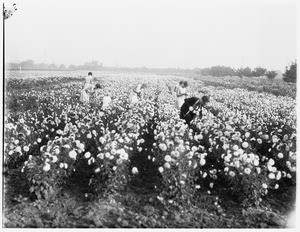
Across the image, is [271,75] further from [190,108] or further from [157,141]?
[157,141]

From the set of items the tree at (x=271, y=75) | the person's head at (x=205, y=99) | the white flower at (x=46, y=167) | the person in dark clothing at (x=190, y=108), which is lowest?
the white flower at (x=46, y=167)

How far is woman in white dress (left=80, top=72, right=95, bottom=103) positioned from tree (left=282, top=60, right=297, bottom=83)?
10.5 ft

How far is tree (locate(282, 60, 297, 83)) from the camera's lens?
17.2 feet

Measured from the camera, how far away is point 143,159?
17.2ft

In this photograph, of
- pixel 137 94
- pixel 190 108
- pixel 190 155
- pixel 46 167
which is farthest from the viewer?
pixel 137 94

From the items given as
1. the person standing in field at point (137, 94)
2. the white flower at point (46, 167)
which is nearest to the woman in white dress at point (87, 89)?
the person standing in field at point (137, 94)

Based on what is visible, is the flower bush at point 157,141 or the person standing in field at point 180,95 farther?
the person standing in field at point 180,95

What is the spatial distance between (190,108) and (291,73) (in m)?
1.71

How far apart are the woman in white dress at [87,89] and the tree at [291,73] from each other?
10.5ft

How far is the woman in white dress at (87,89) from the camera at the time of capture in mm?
5637

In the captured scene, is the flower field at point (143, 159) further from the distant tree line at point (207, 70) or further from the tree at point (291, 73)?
the tree at point (291, 73)

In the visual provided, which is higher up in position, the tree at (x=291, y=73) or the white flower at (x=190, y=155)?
the tree at (x=291, y=73)

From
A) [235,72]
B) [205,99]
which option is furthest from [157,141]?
[235,72]

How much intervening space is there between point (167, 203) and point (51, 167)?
1634 mm
